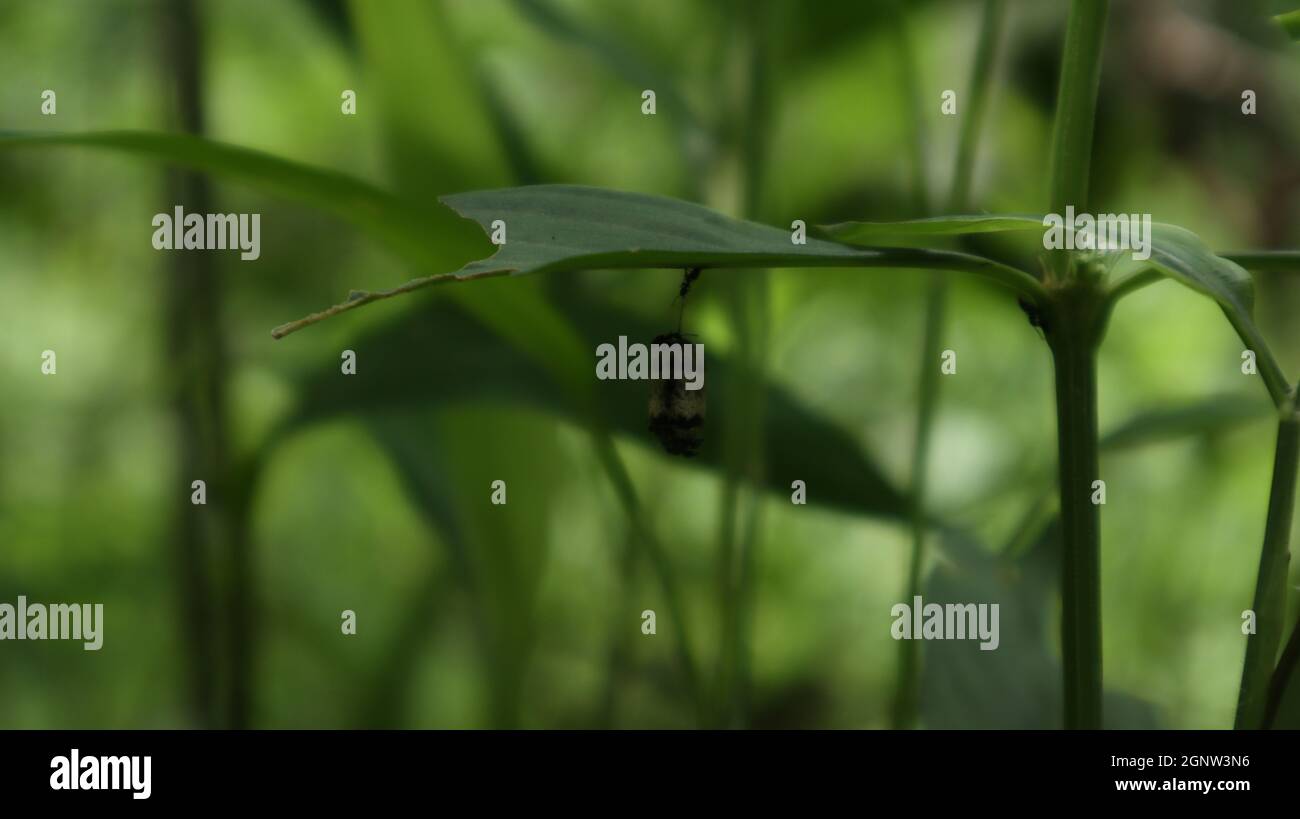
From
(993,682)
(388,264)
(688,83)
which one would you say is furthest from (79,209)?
(993,682)

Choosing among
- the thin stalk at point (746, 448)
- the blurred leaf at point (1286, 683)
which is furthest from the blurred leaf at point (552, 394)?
the blurred leaf at point (1286, 683)

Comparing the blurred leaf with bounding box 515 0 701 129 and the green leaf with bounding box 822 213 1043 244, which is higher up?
the blurred leaf with bounding box 515 0 701 129

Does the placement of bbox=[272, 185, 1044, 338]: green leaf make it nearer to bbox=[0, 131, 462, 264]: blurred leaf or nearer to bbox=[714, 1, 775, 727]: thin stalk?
bbox=[0, 131, 462, 264]: blurred leaf

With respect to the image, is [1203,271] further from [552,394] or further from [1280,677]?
[552,394]

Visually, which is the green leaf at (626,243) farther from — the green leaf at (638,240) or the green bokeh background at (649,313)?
the green bokeh background at (649,313)

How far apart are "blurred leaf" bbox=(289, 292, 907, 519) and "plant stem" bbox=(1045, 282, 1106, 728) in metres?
0.16

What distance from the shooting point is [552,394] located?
0.40 metres

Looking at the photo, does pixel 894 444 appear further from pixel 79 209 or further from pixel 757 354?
pixel 79 209

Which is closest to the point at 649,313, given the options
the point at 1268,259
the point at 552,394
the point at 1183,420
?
the point at 552,394

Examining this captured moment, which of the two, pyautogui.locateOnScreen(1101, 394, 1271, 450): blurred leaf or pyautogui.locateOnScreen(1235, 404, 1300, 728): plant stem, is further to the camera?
pyautogui.locateOnScreen(1101, 394, 1271, 450): blurred leaf

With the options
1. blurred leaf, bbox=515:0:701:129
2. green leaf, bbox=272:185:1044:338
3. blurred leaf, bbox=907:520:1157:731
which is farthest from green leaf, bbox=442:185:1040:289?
blurred leaf, bbox=515:0:701:129

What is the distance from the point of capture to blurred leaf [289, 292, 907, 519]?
0.38 metres

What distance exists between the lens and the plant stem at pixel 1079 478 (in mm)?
194

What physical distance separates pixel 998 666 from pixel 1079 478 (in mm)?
139
